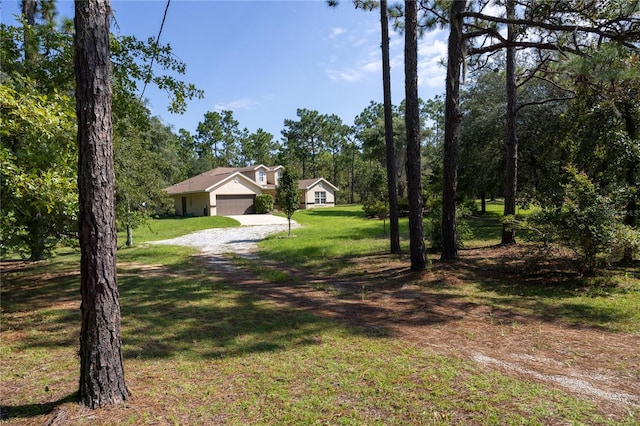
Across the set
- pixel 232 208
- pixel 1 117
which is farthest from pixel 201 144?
pixel 1 117

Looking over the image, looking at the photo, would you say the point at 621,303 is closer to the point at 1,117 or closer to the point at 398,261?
the point at 398,261

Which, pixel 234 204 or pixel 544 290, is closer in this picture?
pixel 544 290

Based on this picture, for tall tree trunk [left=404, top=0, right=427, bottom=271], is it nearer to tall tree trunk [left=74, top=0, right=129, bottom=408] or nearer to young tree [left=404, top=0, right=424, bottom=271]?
young tree [left=404, top=0, right=424, bottom=271]

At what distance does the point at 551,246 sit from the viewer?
7.35m

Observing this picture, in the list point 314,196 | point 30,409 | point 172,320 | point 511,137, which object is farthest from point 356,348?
point 314,196

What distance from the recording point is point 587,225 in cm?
659

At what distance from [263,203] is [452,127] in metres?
27.8

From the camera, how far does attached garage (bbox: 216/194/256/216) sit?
33969 mm

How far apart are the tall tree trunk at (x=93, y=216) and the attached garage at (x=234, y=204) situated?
3171 centimetres

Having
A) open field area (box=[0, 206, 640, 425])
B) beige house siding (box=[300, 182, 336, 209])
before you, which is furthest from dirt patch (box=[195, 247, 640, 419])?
beige house siding (box=[300, 182, 336, 209])

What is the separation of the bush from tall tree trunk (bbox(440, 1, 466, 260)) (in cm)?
2729

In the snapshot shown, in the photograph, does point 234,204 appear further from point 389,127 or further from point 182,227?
point 389,127

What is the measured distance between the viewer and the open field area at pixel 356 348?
286cm

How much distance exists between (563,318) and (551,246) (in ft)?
7.99
